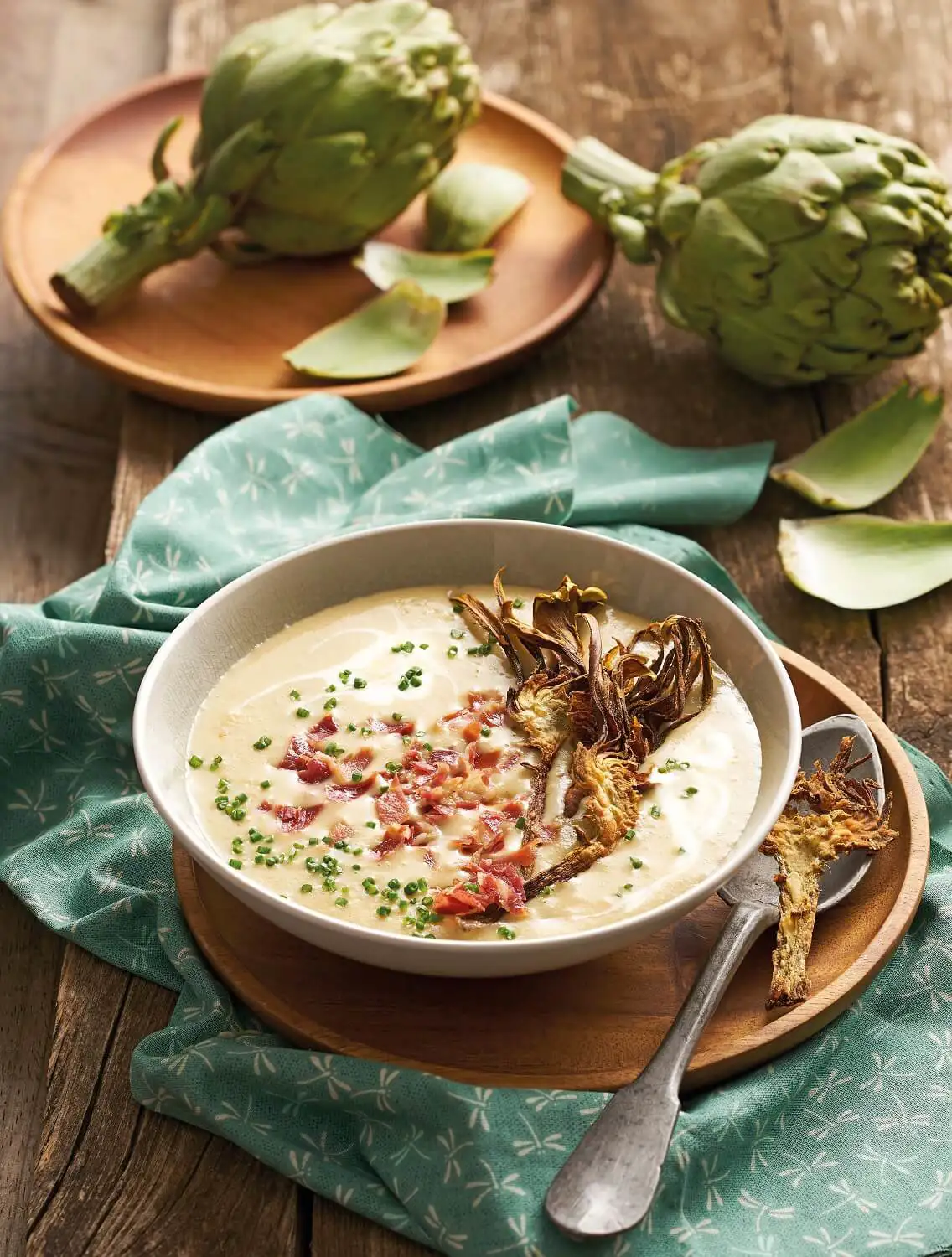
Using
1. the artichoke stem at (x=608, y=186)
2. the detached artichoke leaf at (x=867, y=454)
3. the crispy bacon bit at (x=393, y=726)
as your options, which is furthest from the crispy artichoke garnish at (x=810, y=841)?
the artichoke stem at (x=608, y=186)

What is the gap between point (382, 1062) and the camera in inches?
53.5

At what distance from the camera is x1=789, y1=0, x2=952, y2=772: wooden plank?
6.47ft

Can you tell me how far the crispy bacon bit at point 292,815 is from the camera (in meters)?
1.44

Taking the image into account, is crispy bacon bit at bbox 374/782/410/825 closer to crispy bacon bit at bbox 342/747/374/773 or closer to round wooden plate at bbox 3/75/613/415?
crispy bacon bit at bbox 342/747/374/773

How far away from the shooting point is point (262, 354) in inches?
Result: 94.4

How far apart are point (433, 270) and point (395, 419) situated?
1.02ft

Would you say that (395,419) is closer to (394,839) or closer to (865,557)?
(865,557)

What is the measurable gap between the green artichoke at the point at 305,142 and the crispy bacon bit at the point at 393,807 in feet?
4.19

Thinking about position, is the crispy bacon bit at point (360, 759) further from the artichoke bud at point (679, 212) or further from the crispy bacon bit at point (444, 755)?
the artichoke bud at point (679, 212)

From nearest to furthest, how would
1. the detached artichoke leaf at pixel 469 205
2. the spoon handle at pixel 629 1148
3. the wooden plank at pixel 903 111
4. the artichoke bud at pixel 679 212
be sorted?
the spoon handle at pixel 629 1148, the wooden plank at pixel 903 111, the artichoke bud at pixel 679 212, the detached artichoke leaf at pixel 469 205

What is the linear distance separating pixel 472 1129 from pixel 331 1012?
0.19 m

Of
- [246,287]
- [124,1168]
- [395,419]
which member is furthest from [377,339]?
[124,1168]

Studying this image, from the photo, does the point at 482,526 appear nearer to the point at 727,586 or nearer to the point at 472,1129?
the point at 727,586

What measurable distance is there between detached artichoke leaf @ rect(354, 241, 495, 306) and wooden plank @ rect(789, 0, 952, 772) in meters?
0.60
